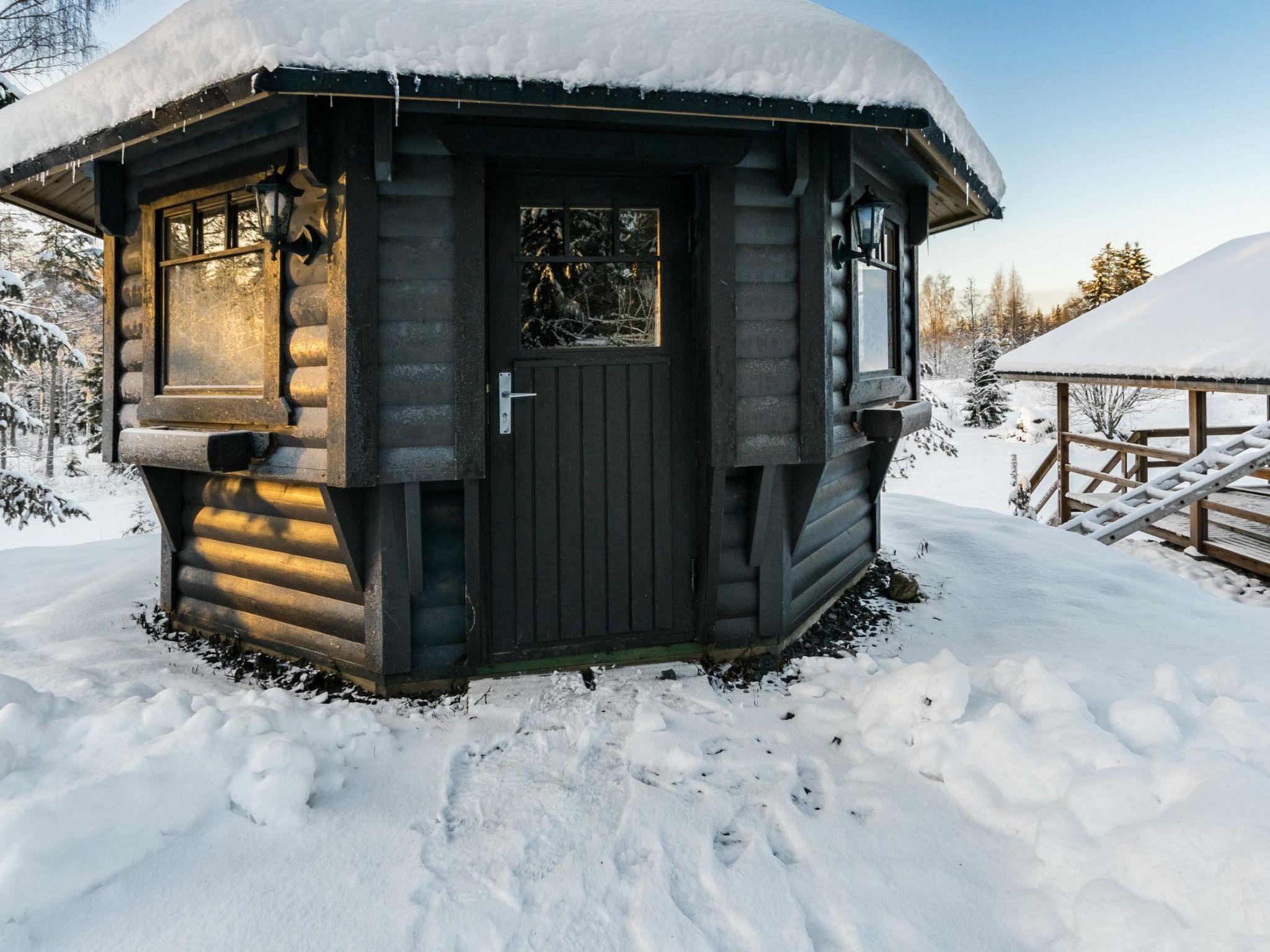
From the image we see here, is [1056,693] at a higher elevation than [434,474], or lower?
lower

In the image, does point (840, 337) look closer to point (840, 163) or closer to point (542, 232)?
point (840, 163)

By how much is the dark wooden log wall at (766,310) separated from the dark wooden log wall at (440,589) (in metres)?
1.43

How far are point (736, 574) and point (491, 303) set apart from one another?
186 centimetres

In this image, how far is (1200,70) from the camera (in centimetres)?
1307

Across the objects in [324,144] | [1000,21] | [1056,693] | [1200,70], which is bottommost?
[1056,693]

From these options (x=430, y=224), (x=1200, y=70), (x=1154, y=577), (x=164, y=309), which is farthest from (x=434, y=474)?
(x=1200, y=70)

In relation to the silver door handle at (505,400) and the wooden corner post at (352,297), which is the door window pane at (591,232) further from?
the wooden corner post at (352,297)

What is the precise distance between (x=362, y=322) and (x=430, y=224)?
533 millimetres

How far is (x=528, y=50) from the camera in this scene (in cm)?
272

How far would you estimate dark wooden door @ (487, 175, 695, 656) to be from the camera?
11.2ft

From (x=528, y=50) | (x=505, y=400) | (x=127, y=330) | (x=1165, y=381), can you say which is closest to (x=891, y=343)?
(x=505, y=400)

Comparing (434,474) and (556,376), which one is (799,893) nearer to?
(434,474)

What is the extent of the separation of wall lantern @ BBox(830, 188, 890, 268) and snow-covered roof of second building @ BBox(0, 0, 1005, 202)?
483 millimetres

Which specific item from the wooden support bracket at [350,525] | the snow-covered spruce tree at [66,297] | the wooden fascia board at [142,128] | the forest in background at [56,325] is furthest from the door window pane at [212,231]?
the forest in background at [56,325]
